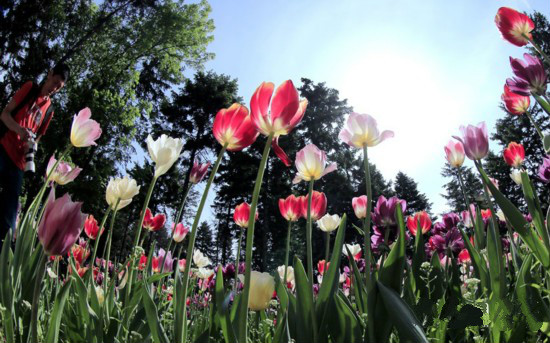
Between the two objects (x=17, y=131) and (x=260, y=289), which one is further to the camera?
(x=17, y=131)

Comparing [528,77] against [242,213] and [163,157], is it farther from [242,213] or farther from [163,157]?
[242,213]

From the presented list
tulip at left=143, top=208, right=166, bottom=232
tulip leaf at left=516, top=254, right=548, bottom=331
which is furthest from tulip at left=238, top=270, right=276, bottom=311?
tulip at left=143, top=208, right=166, bottom=232

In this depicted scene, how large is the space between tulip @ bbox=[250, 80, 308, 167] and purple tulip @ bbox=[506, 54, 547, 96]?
3.63ft

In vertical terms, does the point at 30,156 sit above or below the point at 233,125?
above

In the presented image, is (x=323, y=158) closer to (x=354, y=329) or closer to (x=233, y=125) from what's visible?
(x=233, y=125)

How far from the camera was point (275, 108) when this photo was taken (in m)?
0.85

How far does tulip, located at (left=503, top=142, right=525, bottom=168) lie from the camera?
2.36 meters

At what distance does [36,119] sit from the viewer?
3008 millimetres

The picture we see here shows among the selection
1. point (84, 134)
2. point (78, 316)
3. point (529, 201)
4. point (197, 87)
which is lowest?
point (78, 316)

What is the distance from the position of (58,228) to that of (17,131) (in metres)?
2.00

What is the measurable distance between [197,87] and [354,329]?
22.7 m

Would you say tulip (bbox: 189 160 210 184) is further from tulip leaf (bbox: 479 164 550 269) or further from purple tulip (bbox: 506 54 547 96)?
purple tulip (bbox: 506 54 547 96)

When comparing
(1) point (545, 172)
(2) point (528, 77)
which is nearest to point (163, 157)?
(2) point (528, 77)

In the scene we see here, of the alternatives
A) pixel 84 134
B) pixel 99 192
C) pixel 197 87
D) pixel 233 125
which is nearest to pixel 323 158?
pixel 233 125
